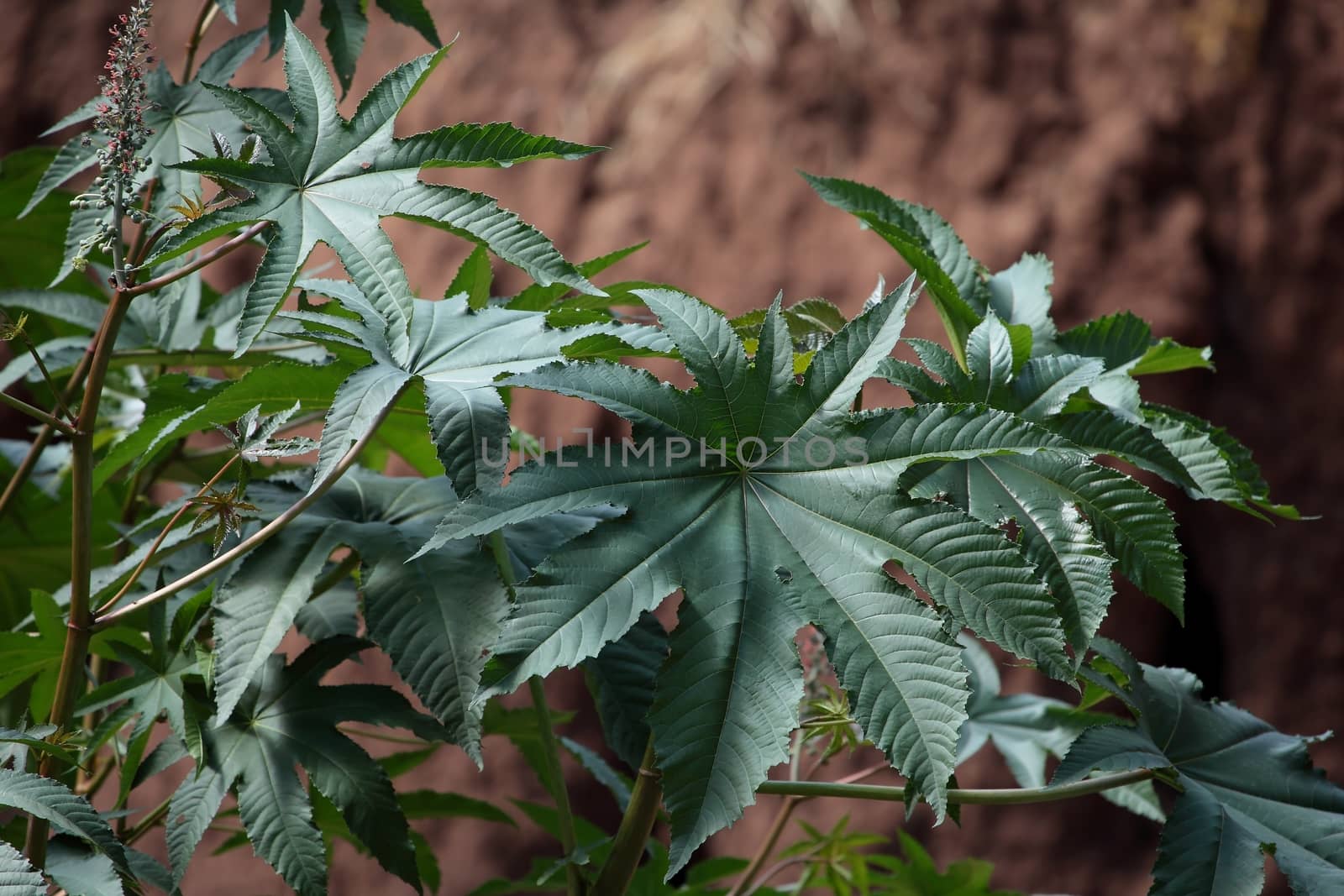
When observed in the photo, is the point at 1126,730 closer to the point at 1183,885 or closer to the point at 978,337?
the point at 1183,885

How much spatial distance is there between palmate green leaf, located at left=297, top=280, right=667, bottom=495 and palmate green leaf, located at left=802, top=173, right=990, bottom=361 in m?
0.22

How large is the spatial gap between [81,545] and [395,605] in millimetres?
165

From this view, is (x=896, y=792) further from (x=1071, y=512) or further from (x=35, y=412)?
(x=35, y=412)

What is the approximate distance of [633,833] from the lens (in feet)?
2.00

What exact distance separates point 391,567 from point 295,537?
0.07 meters

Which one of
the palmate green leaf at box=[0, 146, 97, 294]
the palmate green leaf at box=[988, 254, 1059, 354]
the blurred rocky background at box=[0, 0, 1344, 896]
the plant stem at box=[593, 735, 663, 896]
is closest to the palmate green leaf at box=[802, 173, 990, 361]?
the palmate green leaf at box=[988, 254, 1059, 354]

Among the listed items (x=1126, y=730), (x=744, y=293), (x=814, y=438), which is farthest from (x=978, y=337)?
(x=744, y=293)

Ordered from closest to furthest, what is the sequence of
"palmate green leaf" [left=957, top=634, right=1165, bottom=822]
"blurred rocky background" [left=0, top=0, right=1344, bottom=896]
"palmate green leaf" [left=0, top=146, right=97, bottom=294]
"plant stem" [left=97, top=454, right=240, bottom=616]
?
"plant stem" [left=97, top=454, right=240, bottom=616]
"palmate green leaf" [left=957, top=634, right=1165, bottom=822]
"palmate green leaf" [left=0, top=146, right=97, bottom=294]
"blurred rocky background" [left=0, top=0, right=1344, bottom=896]

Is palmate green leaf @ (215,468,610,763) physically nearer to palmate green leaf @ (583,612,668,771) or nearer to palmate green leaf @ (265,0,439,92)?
palmate green leaf @ (583,612,668,771)

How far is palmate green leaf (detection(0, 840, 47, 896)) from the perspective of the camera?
0.48 metres

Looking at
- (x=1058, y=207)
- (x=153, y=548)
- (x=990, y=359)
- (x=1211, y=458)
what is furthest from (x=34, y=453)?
(x=1058, y=207)

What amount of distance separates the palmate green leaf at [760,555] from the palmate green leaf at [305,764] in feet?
0.55

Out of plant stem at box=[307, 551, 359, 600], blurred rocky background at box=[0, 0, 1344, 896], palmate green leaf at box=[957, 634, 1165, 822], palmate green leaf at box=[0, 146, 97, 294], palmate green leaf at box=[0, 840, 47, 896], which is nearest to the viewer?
palmate green leaf at box=[0, 840, 47, 896]

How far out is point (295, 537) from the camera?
65 centimetres
